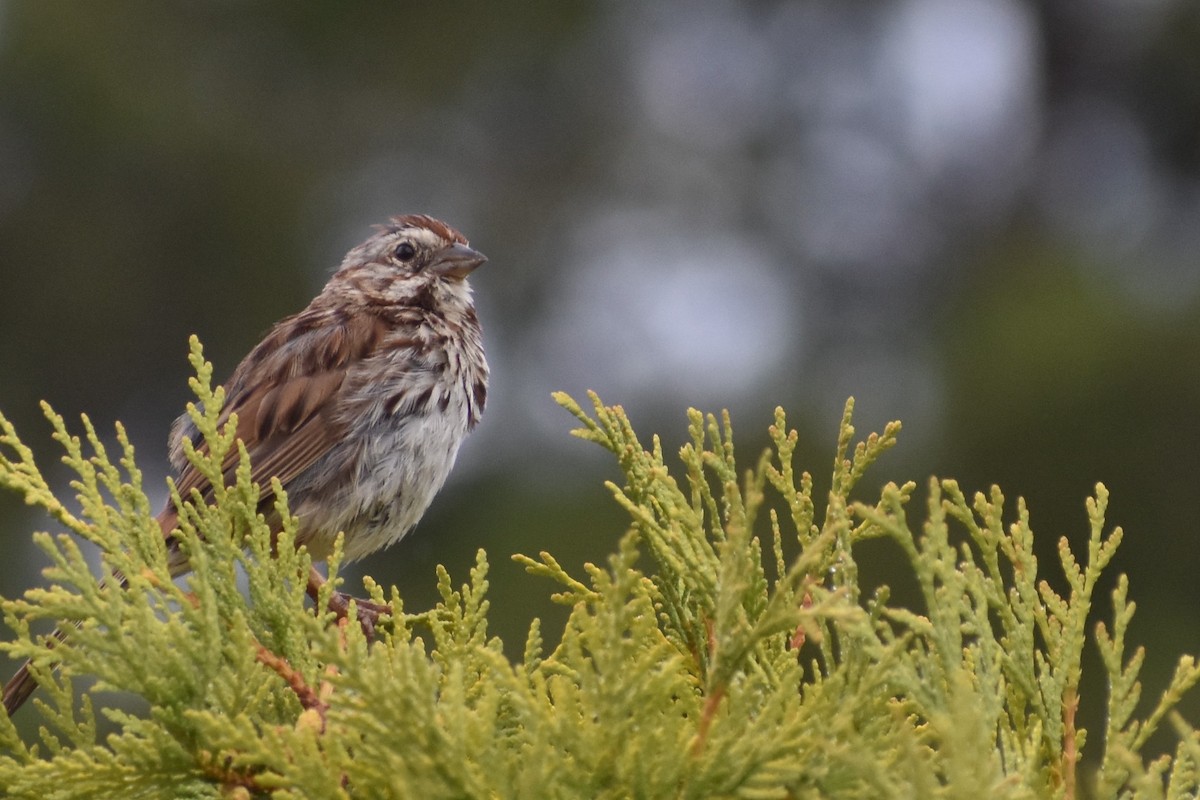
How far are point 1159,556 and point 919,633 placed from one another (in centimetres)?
818

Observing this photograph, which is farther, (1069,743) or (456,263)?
(456,263)

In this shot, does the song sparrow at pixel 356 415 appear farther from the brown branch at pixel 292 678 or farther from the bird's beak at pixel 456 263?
the brown branch at pixel 292 678

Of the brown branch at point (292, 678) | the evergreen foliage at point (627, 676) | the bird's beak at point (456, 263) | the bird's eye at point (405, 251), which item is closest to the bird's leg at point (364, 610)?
the evergreen foliage at point (627, 676)

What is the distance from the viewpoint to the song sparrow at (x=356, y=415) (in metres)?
3.81

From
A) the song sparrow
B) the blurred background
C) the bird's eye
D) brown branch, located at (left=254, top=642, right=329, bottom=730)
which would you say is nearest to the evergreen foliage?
brown branch, located at (left=254, top=642, right=329, bottom=730)

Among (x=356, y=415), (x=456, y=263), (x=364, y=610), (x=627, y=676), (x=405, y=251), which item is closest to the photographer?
(x=627, y=676)

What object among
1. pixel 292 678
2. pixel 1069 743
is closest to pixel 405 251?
pixel 292 678

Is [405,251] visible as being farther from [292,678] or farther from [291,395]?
[292,678]

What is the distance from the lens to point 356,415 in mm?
3867

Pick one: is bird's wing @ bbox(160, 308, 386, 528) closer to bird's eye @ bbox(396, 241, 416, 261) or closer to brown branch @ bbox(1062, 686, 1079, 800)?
bird's eye @ bbox(396, 241, 416, 261)

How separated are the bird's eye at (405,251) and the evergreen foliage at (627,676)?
7.27ft

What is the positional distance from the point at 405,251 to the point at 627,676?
2943 millimetres

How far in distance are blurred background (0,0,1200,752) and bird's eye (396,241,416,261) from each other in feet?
22.1

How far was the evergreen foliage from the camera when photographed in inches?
67.1
